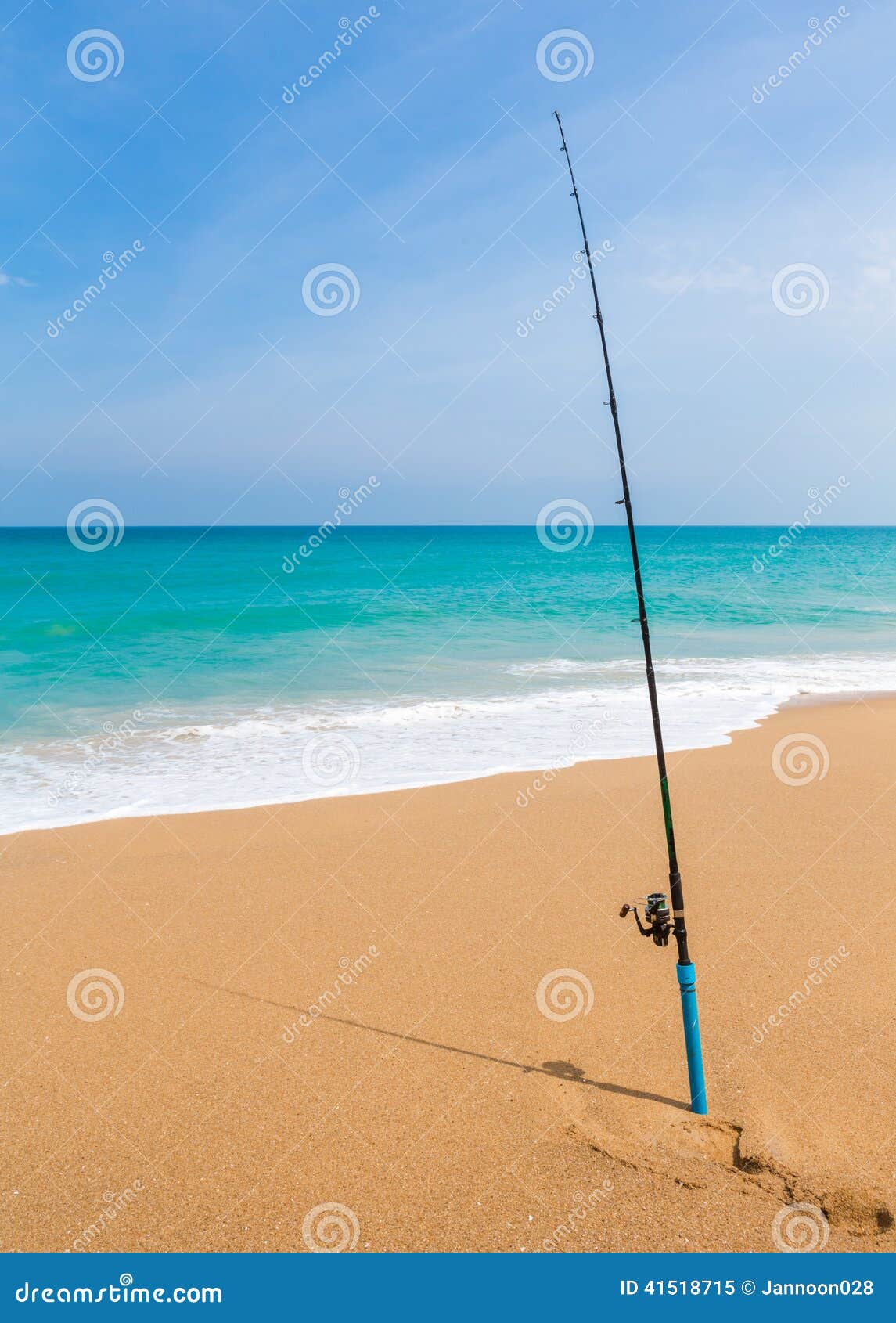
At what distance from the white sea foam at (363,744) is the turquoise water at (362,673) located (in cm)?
5

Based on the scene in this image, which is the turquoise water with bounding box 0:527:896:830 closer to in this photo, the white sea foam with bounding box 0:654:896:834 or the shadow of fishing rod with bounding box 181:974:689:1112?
the white sea foam with bounding box 0:654:896:834

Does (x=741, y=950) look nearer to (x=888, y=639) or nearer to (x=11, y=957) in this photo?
(x=11, y=957)

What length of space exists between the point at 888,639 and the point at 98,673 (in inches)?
783

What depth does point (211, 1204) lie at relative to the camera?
3.37m

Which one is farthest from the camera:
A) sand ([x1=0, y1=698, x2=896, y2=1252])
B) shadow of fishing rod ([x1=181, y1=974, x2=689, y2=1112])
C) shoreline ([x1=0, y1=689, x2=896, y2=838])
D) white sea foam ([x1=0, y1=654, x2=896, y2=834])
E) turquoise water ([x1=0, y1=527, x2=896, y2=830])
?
turquoise water ([x1=0, y1=527, x2=896, y2=830])

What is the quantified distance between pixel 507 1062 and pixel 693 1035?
1118 mm

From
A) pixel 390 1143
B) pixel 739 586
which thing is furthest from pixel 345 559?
pixel 390 1143

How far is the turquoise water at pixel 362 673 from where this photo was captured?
32.1 feet

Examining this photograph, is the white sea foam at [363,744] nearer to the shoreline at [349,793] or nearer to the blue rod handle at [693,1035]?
the shoreline at [349,793]

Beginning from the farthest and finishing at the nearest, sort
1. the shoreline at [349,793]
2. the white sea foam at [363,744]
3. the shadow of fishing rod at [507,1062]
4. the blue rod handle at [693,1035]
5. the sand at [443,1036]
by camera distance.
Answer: the white sea foam at [363,744]
the shoreline at [349,793]
the shadow of fishing rod at [507,1062]
the blue rod handle at [693,1035]
the sand at [443,1036]

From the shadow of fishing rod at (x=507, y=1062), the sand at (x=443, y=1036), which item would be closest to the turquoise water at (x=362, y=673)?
the sand at (x=443, y=1036)

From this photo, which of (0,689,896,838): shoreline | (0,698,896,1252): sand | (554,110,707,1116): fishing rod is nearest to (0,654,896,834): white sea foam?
(0,689,896,838): shoreline

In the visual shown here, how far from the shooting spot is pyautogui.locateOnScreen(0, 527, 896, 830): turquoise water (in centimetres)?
980

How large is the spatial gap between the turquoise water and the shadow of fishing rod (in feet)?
12.7
